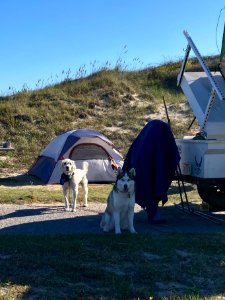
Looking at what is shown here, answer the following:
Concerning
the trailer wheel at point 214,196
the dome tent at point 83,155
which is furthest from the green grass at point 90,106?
the trailer wheel at point 214,196

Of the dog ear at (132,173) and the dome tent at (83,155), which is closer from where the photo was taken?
the dog ear at (132,173)

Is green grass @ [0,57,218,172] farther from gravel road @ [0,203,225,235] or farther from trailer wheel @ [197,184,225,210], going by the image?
trailer wheel @ [197,184,225,210]

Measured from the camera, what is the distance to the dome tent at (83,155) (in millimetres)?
16062

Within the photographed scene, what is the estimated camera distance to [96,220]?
9.95 meters

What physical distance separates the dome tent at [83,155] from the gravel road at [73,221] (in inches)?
172

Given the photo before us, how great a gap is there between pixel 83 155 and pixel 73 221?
6705 mm

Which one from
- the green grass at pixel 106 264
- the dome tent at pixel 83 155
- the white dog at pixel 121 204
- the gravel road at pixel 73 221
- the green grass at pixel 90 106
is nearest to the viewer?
the green grass at pixel 106 264

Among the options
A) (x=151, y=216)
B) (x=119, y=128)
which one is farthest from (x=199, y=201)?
(x=119, y=128)

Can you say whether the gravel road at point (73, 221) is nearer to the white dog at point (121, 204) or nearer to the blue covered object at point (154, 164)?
the white dog at point (121, 204)

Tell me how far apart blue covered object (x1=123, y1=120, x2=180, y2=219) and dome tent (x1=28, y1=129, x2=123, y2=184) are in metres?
6.25

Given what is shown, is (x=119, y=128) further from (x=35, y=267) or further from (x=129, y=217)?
(x=35, y=267)

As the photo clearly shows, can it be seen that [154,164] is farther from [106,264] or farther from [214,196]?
[106,264]

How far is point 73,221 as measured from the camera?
980 cm

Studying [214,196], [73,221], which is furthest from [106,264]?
[214,196]
